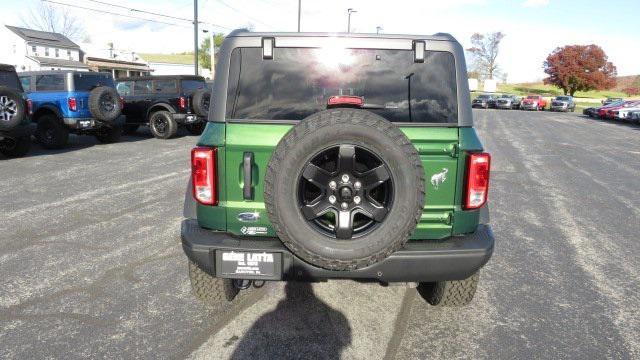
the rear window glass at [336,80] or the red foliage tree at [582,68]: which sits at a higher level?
the red foliage tree at [582,68]

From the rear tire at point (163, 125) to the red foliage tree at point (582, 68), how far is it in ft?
224

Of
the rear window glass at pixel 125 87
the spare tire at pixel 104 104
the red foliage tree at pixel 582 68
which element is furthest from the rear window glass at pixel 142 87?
the red foliage tree at pixel 582 68

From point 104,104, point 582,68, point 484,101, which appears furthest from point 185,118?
point 582,68

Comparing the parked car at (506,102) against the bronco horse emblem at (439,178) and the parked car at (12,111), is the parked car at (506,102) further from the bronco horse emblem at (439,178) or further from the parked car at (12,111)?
the bronco horse emblem at (439,178)

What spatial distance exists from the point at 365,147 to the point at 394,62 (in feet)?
2.30

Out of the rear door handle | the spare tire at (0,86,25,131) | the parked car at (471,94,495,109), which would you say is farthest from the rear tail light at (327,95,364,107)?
the parked car at (471,94,495,109)

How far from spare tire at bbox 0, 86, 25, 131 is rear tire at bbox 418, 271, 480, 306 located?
27.7 feet

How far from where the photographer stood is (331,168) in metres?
2.51

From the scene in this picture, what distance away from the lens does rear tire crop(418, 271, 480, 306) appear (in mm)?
3105

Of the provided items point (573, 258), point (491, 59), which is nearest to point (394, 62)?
point (573, 258)

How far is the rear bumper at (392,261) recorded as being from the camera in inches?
98.6

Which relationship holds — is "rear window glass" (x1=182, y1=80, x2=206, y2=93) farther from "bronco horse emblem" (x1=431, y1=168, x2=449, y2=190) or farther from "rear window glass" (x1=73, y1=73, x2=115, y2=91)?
"bronco horse emblem" (x1=431, y1=168, x2=449, y2=190)

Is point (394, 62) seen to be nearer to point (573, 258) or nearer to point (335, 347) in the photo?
point (335, 347)

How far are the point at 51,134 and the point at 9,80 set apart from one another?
1973 mm
